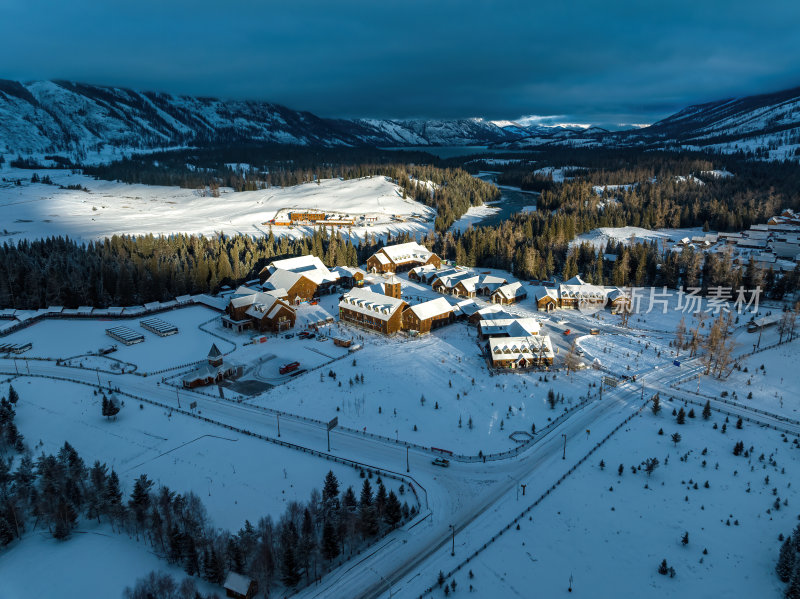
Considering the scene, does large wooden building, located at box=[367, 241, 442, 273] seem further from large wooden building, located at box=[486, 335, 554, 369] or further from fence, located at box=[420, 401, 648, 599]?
fence, located at box=[420, 401, 648, 599]

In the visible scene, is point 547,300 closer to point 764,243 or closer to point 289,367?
point 289,367

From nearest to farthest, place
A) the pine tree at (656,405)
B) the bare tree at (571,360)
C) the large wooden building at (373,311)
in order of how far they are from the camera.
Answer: the pine tree at (656,405) → the bare tree at (571,360) → the large wooden building at (373,311)

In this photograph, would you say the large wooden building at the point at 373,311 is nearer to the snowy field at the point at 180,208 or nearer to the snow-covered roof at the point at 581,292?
the snow-covered roof at the point at 581,292

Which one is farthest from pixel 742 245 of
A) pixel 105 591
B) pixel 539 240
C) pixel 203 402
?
pixel 105 591

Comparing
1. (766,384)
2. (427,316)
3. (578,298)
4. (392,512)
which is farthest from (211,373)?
(766,384)

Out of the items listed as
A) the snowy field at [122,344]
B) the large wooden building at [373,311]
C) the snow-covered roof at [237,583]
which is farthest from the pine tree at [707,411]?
the snowy field at [122,344]

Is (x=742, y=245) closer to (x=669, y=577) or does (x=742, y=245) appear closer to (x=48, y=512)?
(x=669, y=577)

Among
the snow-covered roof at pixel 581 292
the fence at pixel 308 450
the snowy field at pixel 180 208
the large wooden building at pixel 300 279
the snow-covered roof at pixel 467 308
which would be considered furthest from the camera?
the snowy field at pixel 180 208
